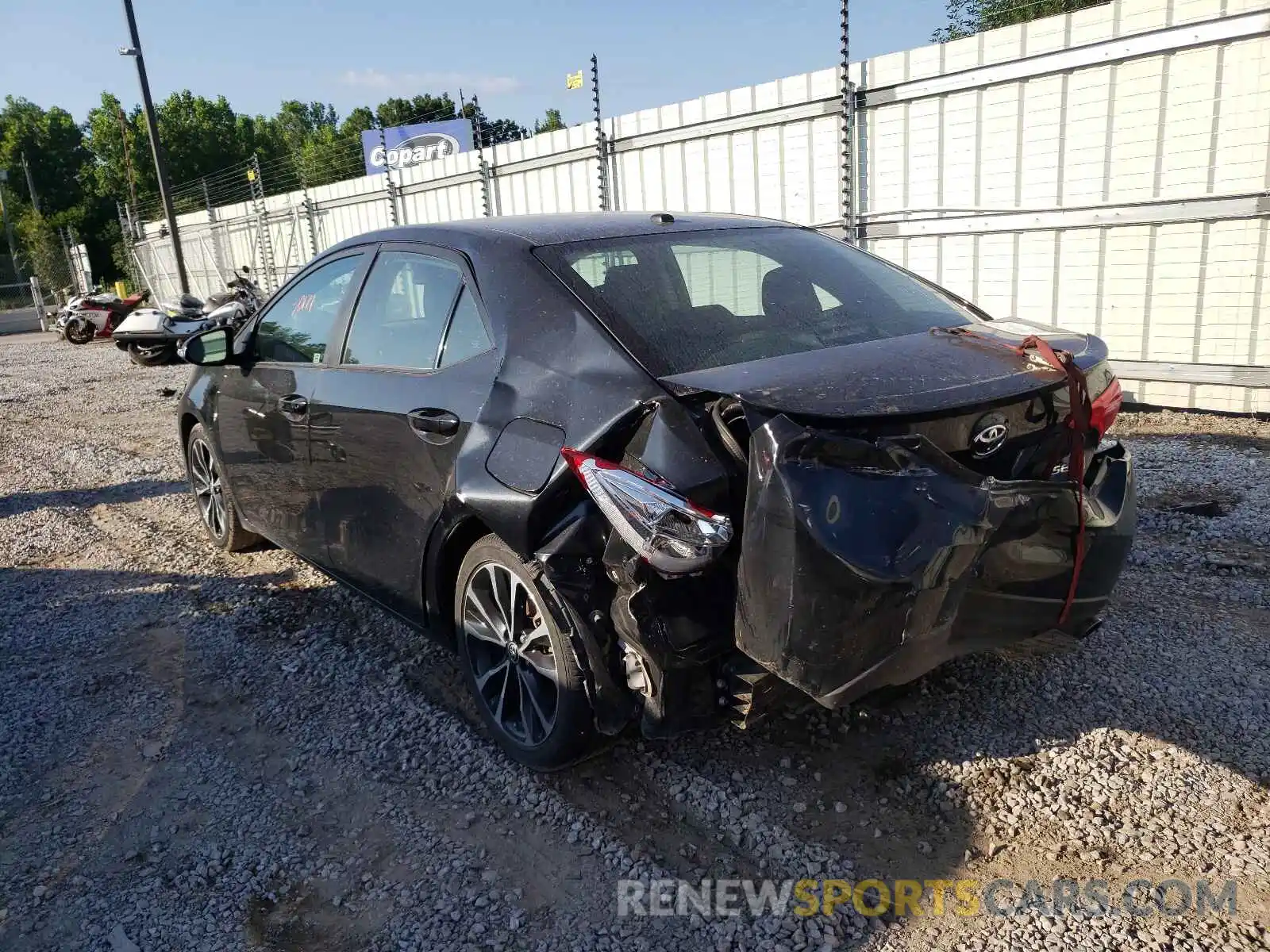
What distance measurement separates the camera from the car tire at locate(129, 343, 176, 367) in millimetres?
15648

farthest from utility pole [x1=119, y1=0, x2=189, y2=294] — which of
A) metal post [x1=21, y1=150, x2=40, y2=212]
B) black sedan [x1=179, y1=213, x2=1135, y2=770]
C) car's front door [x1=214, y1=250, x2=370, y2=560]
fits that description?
metal post [x1=21, y1=150, x2=40, y2=212]

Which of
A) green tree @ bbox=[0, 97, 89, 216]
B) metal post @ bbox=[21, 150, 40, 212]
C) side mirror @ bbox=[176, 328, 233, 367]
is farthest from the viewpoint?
green tree @ bbox=[0, 97, 89, 216]

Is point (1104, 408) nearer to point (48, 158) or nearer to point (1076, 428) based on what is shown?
point (1076, 428)

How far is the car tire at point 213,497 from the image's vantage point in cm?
524

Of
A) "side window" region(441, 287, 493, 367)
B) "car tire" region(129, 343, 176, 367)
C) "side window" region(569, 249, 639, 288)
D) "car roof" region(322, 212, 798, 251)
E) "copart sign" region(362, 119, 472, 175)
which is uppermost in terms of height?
"copart sign" region(362, 119, 472, 175)

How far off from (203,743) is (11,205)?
65.6m

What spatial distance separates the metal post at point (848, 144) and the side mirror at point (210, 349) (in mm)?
5937

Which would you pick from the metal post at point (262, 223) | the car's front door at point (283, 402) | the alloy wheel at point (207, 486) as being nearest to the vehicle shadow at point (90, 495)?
the alloy wheel at point (207, 486)

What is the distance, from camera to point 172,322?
15.5 meters

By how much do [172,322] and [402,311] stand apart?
13636 millimetres

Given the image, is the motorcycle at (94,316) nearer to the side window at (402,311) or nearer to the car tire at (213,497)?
the car tire at (213,497)

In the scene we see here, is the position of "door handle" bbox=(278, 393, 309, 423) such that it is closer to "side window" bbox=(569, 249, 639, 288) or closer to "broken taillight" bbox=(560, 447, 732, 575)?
"side window" bbox=(569, 249, 639, 288)

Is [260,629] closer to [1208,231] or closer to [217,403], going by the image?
[217,403]

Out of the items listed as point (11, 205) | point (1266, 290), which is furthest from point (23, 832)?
point (11, 205)
